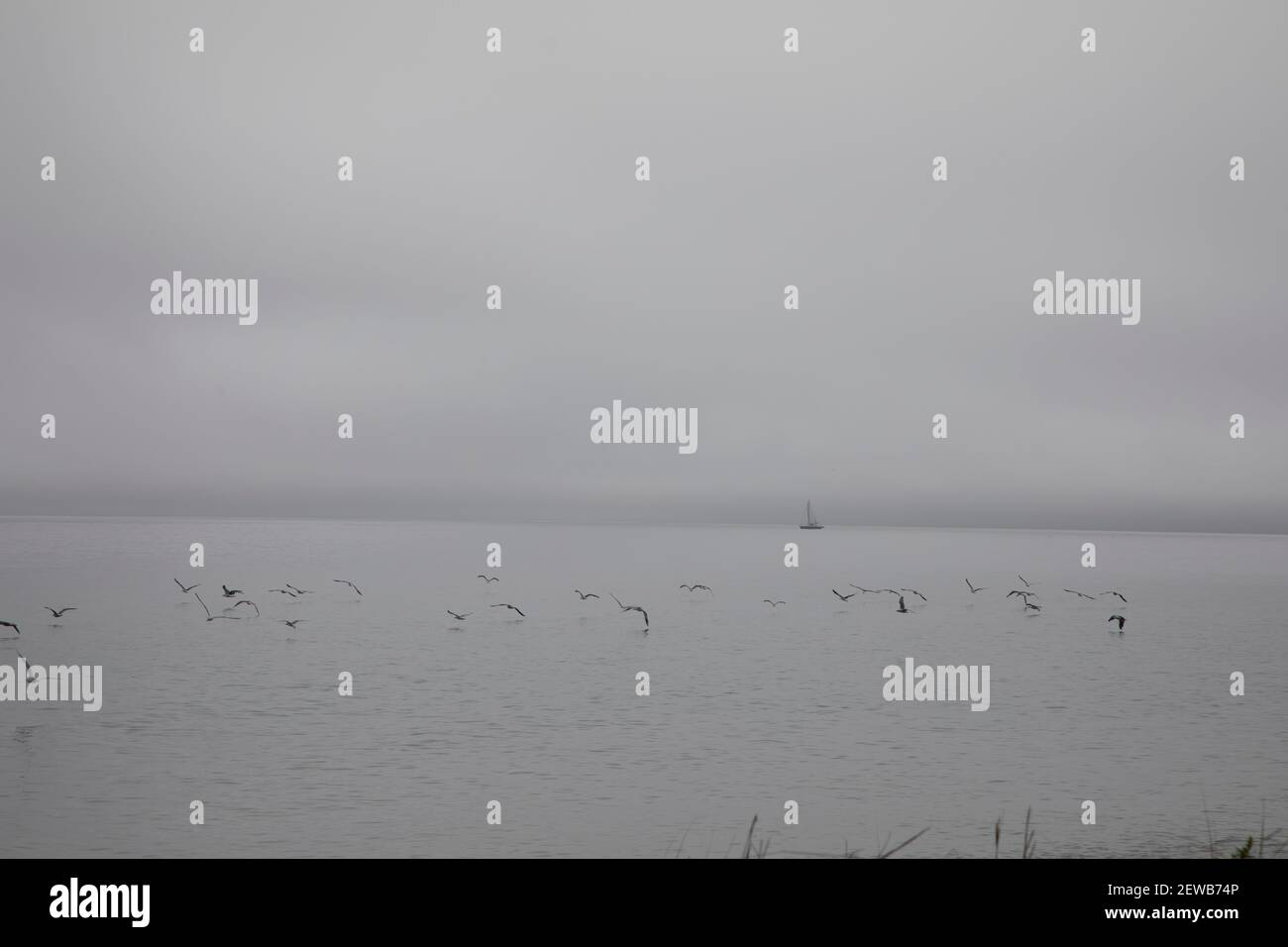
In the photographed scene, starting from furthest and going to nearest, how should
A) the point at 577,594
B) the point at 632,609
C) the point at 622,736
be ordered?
the point at 577,594
the point at 632,609
the point at 622,736

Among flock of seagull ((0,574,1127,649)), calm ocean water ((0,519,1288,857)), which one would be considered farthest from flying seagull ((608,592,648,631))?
calm ocean water ((0,519,1288,857))

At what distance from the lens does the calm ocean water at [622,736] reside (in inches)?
975

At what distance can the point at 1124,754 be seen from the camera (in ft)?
116

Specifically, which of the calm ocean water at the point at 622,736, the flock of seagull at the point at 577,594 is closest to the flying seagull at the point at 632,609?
the flock of seagull at the point at 577,594

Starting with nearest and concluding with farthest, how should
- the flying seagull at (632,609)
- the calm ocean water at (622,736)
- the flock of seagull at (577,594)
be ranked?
the calm ocean water at (622,736) → the flying seagull at (632,609) → the flock of seagull at (577,594)

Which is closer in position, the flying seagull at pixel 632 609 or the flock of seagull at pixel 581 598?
the flying seagull at pixel 632 609

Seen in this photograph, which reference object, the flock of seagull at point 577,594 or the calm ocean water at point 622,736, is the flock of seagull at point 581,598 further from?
the calm ocean water at point 622,736

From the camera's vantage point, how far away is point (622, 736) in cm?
3688

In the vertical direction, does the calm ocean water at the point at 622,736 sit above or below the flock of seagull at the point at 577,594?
below

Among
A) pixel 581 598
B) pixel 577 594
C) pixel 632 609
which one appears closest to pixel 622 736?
pixel 632 609

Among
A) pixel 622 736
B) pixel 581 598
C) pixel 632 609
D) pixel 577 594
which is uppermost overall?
pixel 577 594

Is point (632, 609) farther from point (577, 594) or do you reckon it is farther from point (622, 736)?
point (622, 736)
